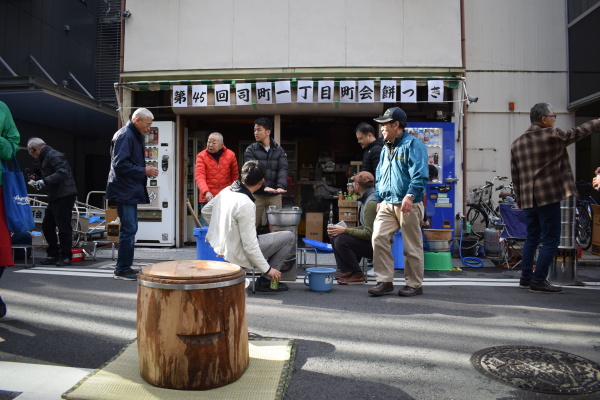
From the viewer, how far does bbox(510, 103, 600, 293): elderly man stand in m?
5.16

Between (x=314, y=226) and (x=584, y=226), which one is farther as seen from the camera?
(x=314, y=226)

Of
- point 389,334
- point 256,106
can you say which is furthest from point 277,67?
point 389,334

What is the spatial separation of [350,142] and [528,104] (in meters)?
4.03

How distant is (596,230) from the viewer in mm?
8273

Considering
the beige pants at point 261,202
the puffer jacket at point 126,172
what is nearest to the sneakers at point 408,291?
the beige pants at point 261,202

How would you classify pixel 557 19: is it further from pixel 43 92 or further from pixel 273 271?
pixel 43 92

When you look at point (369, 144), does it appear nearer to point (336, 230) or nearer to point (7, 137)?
point (336, 230)

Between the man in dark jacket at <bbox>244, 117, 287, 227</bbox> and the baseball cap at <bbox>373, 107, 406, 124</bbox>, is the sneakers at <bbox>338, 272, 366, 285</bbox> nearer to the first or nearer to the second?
the man in dark jacket at <bbox>244, 117, 287, 227</bbox>

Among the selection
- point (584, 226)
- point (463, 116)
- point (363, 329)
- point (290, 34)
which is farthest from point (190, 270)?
point (584, 226)

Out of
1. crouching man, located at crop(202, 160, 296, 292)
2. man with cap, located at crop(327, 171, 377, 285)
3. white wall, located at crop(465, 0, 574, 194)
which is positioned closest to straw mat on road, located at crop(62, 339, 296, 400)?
crouching man, located at crop(202, 160, 296, 292)

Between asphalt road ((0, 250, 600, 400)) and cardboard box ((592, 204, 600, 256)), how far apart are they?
265 centimetres

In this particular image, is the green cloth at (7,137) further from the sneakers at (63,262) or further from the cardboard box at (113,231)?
the cardboard box at (113,231)

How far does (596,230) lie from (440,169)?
287 cm

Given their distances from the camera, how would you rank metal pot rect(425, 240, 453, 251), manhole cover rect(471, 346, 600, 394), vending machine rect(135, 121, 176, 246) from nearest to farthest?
manhole cover rect(471, 346, 600, 394), metal pot rect(425, 240, 453, 251), vending machine rect(135, 121, 176, 246)
